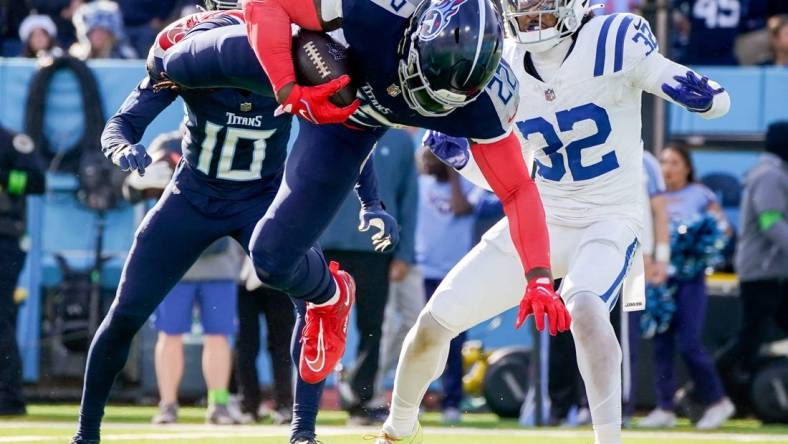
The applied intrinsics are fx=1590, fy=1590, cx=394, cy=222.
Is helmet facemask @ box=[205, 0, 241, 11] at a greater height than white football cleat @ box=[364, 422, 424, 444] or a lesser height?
greater

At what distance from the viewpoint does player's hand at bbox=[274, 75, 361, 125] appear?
4871 millimetres

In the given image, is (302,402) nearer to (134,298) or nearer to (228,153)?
(134,298)

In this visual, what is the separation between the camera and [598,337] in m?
5.37

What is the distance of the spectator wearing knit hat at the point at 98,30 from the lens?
1064 cm

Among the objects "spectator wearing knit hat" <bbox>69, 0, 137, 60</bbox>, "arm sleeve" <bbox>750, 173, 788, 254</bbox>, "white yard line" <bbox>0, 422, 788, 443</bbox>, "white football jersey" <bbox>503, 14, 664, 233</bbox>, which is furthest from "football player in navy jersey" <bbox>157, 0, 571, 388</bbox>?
"spectator wearing knit hat" <bbox>69, 0, 137, 60</bbox>

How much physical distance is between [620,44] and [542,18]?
0.97ft

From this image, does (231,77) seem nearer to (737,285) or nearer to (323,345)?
(323,345)

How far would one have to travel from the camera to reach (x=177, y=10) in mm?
11914

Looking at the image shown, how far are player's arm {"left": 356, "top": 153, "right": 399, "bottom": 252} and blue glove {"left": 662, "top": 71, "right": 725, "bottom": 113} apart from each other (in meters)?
1.13

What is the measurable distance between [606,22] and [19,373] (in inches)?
169

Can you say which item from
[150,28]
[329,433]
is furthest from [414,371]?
[150,28]

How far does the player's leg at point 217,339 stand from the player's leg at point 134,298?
2537mm

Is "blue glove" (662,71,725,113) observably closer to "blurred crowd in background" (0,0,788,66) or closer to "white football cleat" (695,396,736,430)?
"white football cleat" (695,396,736,430)

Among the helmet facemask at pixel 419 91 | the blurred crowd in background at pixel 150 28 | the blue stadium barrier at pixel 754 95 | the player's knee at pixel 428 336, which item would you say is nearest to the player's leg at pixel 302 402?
the player's knee at pixel 428 336
